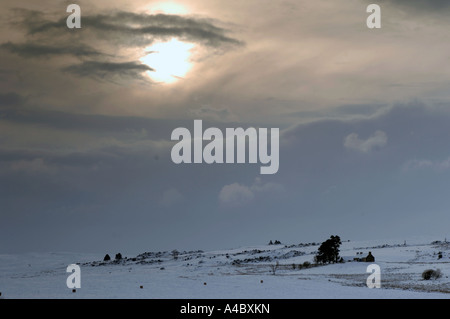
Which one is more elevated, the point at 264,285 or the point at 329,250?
the point at 329,250

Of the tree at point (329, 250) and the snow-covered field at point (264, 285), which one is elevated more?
the tree at point (329, 250)

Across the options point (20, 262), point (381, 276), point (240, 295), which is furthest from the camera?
point (20, 262)

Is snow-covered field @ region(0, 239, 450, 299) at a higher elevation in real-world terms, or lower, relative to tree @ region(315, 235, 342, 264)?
lower

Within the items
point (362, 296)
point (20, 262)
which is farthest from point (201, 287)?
point (20, 262)

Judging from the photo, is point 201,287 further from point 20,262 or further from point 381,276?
point 20,262

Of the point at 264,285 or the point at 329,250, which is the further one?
the point at 329,250

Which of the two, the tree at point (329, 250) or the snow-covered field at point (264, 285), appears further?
the tree at point (329, 250)

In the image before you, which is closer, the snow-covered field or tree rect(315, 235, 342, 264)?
the snow-covered field
